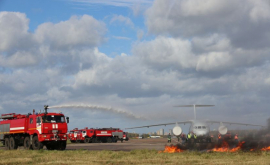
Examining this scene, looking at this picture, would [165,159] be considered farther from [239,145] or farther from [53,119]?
[53,119]

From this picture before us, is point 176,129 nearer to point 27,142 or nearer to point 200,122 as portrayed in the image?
point 200,122

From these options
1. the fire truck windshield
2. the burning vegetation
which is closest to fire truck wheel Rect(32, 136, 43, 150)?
the fire truck windshield

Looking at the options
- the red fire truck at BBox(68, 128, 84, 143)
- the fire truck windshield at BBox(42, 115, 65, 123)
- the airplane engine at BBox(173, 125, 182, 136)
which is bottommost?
the red fire truck at BBox(68, 128, 84, 143)

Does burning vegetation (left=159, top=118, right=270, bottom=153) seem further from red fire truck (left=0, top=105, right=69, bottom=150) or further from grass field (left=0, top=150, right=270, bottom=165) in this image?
red fire truck (left=0, top=105, right=69, bottom=150)

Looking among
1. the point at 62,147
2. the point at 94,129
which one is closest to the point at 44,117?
the point at 62,147

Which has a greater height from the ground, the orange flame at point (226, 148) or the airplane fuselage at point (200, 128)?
the airplane fuselage at point (200, 128)

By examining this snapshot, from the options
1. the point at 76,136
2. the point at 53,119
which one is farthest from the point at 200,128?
the point at 76,136

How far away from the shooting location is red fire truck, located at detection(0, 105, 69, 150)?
3300 centimetres

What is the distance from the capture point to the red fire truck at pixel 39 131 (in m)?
33.0

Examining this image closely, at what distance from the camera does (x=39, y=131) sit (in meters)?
33.1

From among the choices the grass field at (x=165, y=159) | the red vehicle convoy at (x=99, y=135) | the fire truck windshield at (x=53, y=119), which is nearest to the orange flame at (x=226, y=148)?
the grass field at (x=165, y=159)

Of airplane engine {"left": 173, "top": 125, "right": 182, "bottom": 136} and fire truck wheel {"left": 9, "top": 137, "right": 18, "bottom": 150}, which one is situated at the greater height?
airplane engine {"left": 173, "top": 125, "right": 182, "bottom": 136}

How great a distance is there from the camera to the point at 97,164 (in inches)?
755

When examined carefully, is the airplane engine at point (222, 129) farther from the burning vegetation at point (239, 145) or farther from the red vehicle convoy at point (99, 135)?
the red vehicle convoy at point (99, 135)
